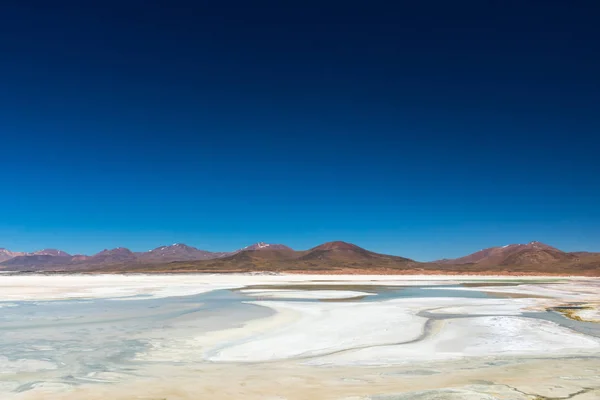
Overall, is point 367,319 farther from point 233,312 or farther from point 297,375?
point 297,375

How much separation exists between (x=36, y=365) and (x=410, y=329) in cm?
1307

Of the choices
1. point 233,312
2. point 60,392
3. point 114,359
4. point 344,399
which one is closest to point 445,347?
point 344,399

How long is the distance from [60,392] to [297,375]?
5.04m

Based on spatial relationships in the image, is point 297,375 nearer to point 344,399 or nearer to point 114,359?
point 344,399

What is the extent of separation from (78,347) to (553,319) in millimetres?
19998

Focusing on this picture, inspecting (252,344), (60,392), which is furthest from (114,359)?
(252,344)

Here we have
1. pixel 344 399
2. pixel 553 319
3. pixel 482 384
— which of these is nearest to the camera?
pixel 344 399

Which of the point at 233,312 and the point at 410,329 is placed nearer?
the point at 410,329

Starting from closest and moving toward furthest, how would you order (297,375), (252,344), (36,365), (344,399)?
(344,399) < (297,375) < (36,365) < (252,344)

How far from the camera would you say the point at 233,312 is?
25.2 meters

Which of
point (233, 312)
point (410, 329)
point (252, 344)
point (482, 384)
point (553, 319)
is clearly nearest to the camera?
point (482, 384)

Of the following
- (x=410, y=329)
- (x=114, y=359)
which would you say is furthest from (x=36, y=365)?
(x=410, y=329)

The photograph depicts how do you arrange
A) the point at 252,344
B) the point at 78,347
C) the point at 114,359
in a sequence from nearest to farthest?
the point at 114,359 < the point at 78,347 < the point at 252,344

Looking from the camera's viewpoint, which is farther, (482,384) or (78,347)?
(78,347)
